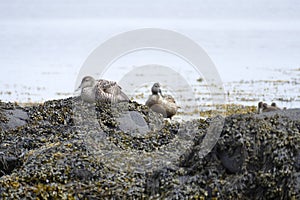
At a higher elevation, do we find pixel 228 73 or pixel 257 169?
pixel 228 73

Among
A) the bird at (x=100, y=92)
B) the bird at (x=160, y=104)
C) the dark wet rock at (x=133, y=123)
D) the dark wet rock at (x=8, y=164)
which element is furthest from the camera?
the bird at (x=160, y=104)

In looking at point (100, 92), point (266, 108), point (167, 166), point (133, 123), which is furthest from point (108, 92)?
point (167, 166)

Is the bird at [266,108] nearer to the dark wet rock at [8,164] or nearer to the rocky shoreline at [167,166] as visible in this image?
the rocky shoreline at [167,166]

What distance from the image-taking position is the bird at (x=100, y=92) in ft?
28.0

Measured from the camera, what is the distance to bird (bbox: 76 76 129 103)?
8539mm

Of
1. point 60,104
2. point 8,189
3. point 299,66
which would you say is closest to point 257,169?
point 8,189

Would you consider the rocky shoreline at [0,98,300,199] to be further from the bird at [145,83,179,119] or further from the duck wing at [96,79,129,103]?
the bird at [145,83,179,119]

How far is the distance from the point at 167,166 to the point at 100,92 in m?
2.69

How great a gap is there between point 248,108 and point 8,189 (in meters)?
6.22

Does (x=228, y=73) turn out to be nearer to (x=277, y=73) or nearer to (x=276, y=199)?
(x=277, y=73)

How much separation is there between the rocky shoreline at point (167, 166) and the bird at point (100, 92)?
117 centimetres

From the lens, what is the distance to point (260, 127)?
5.96m

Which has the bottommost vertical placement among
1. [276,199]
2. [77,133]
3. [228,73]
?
[276,199]

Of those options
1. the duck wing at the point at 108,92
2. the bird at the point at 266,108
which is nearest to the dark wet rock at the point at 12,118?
the duck wing at the point at 108,92
